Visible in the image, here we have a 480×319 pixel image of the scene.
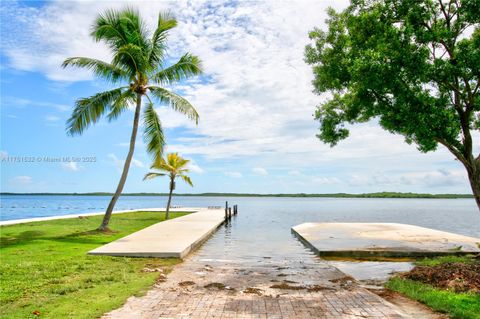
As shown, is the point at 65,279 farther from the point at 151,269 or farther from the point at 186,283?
the point at 186,283

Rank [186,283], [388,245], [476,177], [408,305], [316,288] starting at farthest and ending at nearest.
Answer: [388,245]
[476,177]
[186,283]
[316,288]
[408,305]

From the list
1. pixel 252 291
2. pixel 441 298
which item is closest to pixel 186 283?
pixel 252 291

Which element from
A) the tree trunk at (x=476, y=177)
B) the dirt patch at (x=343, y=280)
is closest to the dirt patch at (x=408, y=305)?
the dirt patch at (x=343, y=280)

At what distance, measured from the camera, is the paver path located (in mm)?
6207

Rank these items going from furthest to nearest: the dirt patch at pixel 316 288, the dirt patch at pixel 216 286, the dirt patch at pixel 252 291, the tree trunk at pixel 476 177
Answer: the tree trunk at pixel 476 177, the dirt patch at pixel 216 286, the dirt patch at pixel 316 288, the dirt patch at pixel 252 291

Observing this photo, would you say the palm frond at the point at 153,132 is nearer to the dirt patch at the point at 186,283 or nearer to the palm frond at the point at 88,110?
the palm frond at the point at 88,110

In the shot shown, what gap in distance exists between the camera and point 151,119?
1902 cm

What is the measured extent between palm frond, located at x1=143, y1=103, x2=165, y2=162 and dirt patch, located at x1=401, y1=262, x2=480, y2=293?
12801mm

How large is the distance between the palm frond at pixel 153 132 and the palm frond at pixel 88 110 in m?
1.73

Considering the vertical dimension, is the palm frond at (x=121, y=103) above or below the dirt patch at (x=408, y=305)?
above

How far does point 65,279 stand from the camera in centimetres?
829

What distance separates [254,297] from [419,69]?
7095 millimetres

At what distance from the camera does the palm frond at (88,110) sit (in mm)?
17547

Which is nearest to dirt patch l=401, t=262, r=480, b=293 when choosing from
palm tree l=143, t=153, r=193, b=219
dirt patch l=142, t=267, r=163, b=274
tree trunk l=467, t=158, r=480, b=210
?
tree trunk l=467, t=158, r=480, b=210
